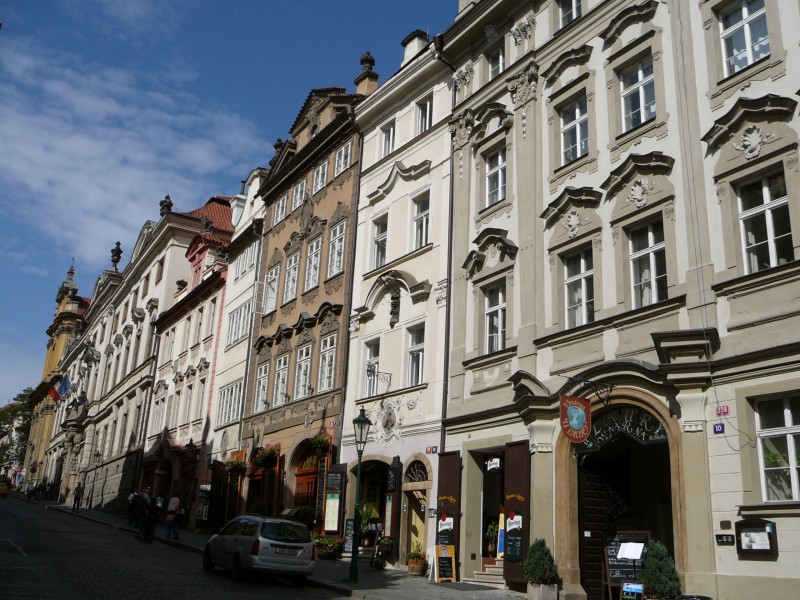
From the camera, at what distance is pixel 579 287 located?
17953 mm

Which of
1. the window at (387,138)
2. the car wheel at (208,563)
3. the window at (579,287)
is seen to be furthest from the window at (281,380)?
the window at (579,287)

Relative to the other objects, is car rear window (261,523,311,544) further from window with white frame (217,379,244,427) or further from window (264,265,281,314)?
window with white frame (217,379,244,427)

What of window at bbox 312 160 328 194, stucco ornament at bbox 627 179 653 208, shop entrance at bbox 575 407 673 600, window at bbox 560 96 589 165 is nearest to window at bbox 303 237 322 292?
window at bbox 312 160 328 194

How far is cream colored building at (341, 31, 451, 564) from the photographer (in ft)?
72.7

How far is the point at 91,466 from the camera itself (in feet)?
207

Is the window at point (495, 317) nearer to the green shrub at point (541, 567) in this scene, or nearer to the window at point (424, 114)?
the green shrub at point (541, 567)

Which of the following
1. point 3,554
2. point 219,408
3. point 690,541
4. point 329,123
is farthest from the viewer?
point 219,408

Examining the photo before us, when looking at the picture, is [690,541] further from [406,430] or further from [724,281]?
[406,430]

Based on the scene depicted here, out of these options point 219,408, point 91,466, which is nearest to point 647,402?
point 219,408

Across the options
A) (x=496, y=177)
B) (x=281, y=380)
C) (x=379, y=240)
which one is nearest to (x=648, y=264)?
(x=496, y=177)

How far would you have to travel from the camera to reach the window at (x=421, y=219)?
2459cm

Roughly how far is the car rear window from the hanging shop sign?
675 cm

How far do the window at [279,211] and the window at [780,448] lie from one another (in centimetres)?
2517

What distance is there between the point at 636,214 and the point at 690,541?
6.39 meters
